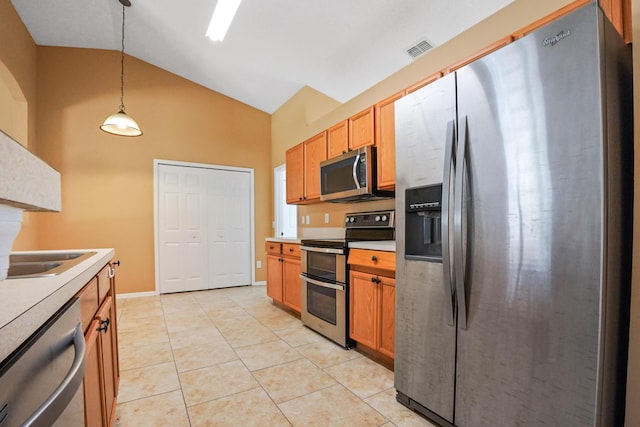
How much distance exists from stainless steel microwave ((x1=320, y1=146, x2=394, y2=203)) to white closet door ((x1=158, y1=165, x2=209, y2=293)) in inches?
97.0

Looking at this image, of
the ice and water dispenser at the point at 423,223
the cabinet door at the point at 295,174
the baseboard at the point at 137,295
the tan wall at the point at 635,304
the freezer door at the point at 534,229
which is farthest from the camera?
the baseboard at the point at 137,295

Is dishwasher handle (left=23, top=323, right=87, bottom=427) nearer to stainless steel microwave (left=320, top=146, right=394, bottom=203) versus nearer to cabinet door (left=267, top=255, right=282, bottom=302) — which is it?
stainless steel microwave (left=320, top=146, right=394, bottom=203)

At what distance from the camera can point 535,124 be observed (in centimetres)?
117

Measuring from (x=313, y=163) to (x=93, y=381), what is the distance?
2831 millimetres

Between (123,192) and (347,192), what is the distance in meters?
3.37

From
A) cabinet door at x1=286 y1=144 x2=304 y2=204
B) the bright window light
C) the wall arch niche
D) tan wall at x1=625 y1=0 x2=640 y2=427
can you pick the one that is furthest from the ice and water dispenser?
the wall arch niche

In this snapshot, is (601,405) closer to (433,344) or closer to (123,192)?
(433,344)

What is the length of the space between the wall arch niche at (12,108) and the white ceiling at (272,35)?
0.82 metres

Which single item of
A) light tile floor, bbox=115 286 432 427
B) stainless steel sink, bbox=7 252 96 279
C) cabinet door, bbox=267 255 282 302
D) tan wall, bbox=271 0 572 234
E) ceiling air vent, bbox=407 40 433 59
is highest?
ceiling air vent, bbox=407 40 433 59

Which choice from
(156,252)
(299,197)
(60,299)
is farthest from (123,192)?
(60,299)

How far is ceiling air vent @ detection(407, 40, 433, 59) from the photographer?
246 centimetres

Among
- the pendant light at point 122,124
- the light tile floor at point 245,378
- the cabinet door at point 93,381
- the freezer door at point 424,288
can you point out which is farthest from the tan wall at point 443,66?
the pendant light at point 122,124

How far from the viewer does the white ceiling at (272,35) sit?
90.8 inches

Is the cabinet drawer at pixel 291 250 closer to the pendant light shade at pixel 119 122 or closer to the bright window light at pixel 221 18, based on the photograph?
the pendant light shade at pixel 119 122
